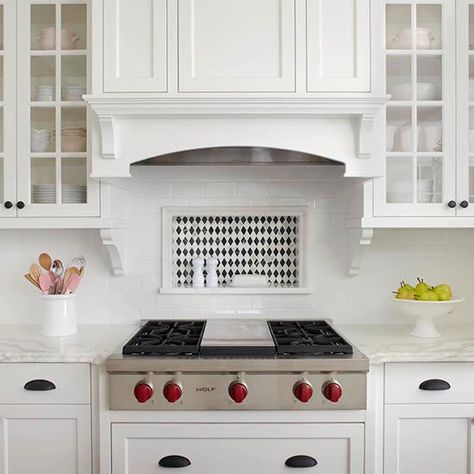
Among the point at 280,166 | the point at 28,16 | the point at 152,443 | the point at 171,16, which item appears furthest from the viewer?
the point at 280,166

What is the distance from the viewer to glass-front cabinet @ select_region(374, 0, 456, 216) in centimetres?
209

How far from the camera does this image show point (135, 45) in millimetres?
1999

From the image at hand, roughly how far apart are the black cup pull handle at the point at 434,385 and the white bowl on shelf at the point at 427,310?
294 mm

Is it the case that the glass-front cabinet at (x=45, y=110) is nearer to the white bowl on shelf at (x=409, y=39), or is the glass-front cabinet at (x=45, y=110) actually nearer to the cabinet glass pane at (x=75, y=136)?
the cabinet glass pane at (x=75, y=136)

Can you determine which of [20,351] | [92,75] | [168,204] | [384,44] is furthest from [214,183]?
[20,351]

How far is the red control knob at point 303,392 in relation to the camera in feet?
5.73

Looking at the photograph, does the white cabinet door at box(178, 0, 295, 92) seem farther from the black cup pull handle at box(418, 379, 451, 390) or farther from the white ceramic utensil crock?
the black cup pull handle at box(418, 379, 451, 390)

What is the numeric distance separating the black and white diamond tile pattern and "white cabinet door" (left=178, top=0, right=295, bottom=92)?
0.68 meters

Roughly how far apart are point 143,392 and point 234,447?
381 millimetres

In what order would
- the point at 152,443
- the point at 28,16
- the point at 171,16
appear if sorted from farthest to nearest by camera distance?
the point at 28,16
the point at 171,16
the point at 152,443

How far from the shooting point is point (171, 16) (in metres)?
1.99

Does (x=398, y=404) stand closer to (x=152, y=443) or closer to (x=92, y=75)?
(x=152, y=443)

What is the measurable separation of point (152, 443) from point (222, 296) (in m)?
0.80

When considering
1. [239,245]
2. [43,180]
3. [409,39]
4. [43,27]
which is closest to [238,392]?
[239,245]
